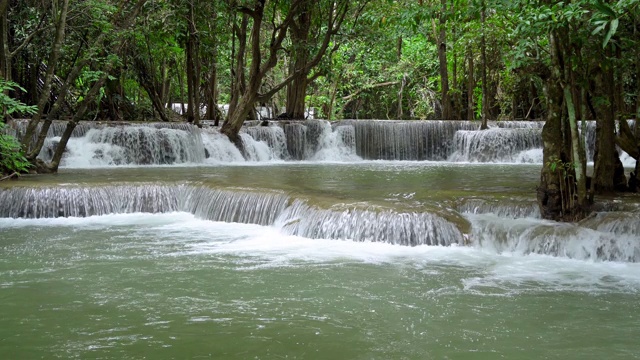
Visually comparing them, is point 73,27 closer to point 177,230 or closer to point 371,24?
point 177,230

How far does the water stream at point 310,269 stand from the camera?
4984 mm

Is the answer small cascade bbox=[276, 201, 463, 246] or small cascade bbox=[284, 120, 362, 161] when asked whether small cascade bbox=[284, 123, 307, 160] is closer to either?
small cascade bbox=[284, 120, 362, 161]

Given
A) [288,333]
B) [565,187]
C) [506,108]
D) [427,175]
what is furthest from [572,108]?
[506,108]

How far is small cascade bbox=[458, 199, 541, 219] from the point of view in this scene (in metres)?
8.85

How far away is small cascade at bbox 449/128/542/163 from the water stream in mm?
5873

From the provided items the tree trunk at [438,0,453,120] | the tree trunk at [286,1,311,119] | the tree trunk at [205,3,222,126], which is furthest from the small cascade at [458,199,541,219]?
the tree trunk at [438,0,453,120]

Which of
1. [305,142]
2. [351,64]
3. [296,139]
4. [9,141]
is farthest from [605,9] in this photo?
[351,64]

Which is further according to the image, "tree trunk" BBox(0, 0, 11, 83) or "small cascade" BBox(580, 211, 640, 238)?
"tree trunk" BBox(0, 0, 11, 83)

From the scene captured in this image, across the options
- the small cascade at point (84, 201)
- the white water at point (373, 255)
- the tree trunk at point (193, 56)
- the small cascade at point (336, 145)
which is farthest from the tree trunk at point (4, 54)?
the small cascade at point (336, 145)

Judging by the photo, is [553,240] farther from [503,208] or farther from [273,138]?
[273,138]

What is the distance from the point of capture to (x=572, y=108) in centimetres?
778

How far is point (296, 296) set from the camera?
616 cm

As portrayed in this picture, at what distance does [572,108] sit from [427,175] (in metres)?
6.76

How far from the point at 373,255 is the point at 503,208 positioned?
2.11 metres
